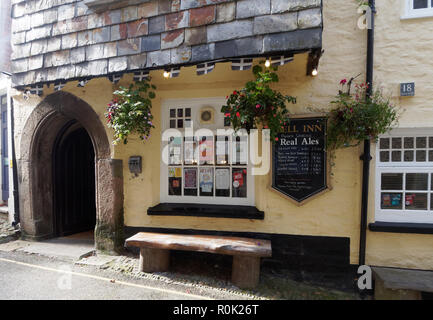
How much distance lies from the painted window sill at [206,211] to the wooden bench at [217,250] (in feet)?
1.29

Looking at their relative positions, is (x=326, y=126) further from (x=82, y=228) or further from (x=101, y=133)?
(x=82, y=228)

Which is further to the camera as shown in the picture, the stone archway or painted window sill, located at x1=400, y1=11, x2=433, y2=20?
the stone archway

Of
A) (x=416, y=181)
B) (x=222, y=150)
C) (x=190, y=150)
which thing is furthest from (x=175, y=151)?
(x=416, y=181)

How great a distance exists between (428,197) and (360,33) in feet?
9.42

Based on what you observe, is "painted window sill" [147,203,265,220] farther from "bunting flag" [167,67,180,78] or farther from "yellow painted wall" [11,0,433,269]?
"bunting flag" [167,67,180,78]

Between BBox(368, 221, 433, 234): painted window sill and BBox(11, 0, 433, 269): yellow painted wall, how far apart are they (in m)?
0.12

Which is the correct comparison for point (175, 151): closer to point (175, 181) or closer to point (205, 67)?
point (175, 181)

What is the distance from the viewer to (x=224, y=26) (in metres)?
3.19

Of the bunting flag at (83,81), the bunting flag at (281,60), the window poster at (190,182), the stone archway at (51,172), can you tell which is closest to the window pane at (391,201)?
the bunting flag at (281,60)

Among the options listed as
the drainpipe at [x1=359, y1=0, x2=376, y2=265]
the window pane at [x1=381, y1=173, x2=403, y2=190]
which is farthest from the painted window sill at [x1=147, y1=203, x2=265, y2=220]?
the window pane at [x1=381, y1=173, x2=403, y2=190]

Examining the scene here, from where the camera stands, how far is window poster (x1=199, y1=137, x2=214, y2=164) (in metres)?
4.19

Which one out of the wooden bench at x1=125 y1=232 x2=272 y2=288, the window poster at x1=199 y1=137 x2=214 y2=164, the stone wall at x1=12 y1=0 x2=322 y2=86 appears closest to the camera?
the stone wall at x1=12 y1=0 x2=322 y2=86

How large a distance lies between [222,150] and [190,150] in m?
0.63

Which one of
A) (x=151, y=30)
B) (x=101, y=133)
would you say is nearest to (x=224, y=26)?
(x=151, y=30)
